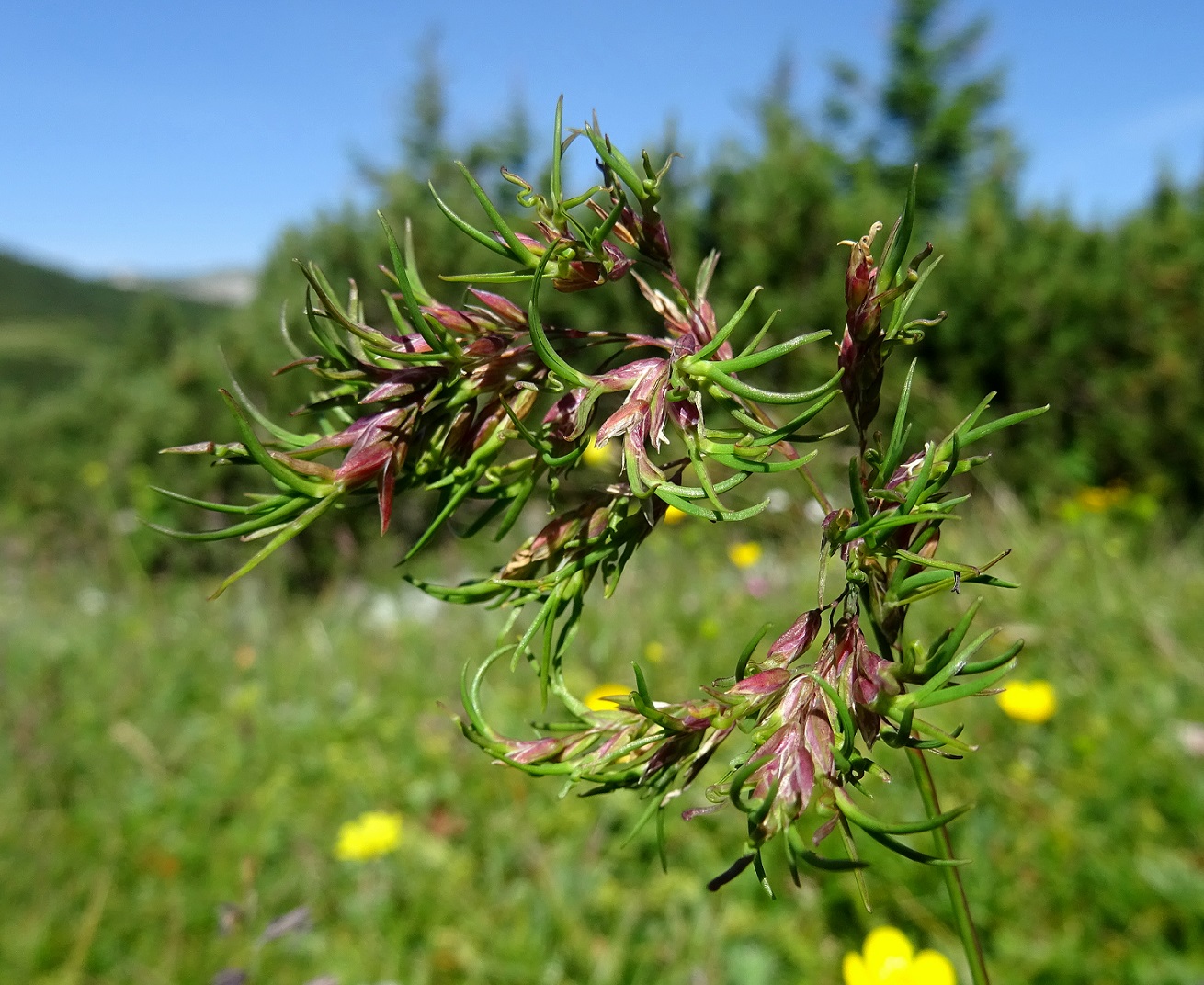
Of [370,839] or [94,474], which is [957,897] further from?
[94,474]

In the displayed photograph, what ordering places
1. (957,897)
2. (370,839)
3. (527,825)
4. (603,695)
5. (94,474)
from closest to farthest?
(957,897)
(603,695)
(370,839)
(527,825)
(94,474)

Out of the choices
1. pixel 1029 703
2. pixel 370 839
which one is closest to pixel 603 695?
pixel 370 839

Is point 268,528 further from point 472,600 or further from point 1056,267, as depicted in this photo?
point 1056,267

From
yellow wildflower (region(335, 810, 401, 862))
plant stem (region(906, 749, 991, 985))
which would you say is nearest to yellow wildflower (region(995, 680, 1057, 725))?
yellow wildflower (region(335, 810, 401, 862))

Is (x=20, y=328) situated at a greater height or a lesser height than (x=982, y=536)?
greater

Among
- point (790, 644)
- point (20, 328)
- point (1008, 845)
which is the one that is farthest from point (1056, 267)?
point (20, 328)
